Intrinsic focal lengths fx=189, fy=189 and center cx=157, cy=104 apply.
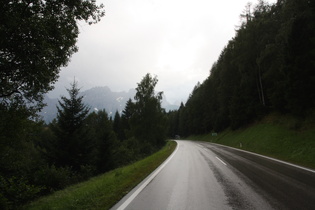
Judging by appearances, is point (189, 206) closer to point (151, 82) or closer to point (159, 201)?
point (159, 201)

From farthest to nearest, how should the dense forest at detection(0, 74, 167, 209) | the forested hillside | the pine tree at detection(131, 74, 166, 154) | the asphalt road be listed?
the pine tree at detection(131, 74, 166, 154), the forested hillside, the dense forest at detection(0, 74, 167, 209), the asphalt road

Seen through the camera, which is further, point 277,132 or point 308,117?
point 277,132

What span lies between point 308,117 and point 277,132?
11.3 feet

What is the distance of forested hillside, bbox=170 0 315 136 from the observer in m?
18.3

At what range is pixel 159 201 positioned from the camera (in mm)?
4910

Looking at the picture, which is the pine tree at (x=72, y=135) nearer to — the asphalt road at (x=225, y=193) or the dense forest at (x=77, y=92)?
the dense forest at (x=77, y=92)

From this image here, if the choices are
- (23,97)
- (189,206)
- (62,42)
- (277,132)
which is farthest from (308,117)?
(23,97)

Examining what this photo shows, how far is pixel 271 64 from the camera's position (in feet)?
83.7

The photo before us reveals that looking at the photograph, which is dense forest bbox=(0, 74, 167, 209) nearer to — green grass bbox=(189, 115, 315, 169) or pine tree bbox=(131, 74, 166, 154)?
pine tree bbox=(131, 74, 166, 154)

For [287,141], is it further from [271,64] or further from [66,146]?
[66,146]

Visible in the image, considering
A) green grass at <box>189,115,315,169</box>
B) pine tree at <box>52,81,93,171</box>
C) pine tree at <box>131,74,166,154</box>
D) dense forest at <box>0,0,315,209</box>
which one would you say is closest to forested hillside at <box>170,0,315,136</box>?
dense forest at <box>0,0,315,209</box>

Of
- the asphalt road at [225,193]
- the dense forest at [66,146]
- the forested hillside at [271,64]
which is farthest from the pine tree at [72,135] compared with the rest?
the forested hillside at [271,64]

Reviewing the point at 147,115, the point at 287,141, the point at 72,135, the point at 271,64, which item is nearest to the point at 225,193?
the point at 72,135

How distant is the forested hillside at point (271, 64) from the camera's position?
18.3 metres
